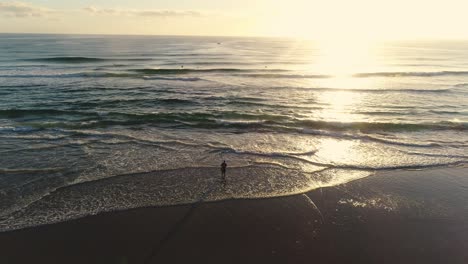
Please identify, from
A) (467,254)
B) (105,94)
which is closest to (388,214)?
(467,254)

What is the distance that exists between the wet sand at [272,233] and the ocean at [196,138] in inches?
41.1

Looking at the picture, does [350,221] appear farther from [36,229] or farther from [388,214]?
[36,229]

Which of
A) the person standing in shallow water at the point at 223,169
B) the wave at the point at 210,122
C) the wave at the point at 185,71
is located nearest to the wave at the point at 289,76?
the wave at the point at 185,71

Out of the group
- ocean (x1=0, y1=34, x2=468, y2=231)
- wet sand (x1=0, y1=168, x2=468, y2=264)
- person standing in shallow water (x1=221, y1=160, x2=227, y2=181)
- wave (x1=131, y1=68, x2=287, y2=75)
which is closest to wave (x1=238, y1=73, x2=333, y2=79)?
wave (x1=131, y1=68, x2=287, y2=75)

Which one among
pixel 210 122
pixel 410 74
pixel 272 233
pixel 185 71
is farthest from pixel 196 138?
pixel 410 74

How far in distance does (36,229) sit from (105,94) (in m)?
24.0

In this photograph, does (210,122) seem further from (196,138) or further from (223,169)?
(223,169)

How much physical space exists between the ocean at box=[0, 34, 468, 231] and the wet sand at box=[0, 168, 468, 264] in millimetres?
1044

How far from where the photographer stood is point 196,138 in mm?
21297

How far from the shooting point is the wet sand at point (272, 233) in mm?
9945

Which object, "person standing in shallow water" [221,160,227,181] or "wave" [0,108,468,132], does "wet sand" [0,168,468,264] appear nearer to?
"person standing in shallow water" [221,160,227,181]

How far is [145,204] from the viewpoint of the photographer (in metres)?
12.9

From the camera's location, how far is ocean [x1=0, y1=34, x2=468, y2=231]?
1403cm

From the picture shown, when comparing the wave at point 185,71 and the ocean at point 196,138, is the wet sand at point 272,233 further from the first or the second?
the wave at point 185,71
